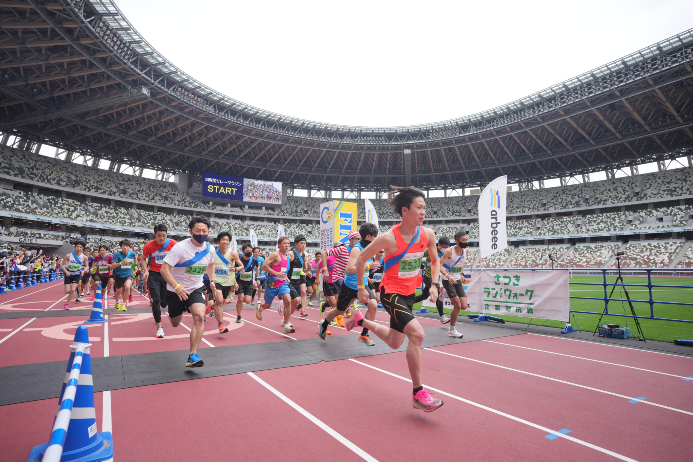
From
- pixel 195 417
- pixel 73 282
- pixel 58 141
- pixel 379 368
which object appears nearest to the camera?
pixel 195 417

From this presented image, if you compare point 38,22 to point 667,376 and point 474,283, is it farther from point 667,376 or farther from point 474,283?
point 667,376

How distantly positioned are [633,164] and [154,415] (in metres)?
53.7

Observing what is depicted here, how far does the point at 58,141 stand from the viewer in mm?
37094

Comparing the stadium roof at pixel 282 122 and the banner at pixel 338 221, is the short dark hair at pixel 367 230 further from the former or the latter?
the stadium roof at pixel 282 122

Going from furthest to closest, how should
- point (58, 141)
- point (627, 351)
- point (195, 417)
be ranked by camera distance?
1. point (58, 141)
2. point (627, 351)
3. point (195, 417)

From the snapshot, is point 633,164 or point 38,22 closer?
point 38,22

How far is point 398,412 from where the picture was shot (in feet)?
11.7

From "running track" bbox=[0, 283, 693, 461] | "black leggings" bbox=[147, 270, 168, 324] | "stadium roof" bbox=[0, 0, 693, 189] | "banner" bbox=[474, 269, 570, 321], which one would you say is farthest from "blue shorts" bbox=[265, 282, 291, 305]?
"stadium roof" bbox=[0, 0, 693, 189]

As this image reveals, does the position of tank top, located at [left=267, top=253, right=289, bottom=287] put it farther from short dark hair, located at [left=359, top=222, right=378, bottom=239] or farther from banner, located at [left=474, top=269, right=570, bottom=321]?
banner, located at [left=474, top=269, right=570, bottom=321]

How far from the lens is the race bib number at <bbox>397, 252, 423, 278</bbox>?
392cm

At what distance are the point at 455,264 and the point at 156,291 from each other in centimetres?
690

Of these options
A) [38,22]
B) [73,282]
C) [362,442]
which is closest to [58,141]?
[38,22]

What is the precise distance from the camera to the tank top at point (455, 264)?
8.46 meters

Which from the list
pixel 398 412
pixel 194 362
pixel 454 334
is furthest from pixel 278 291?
pixel 398 412
